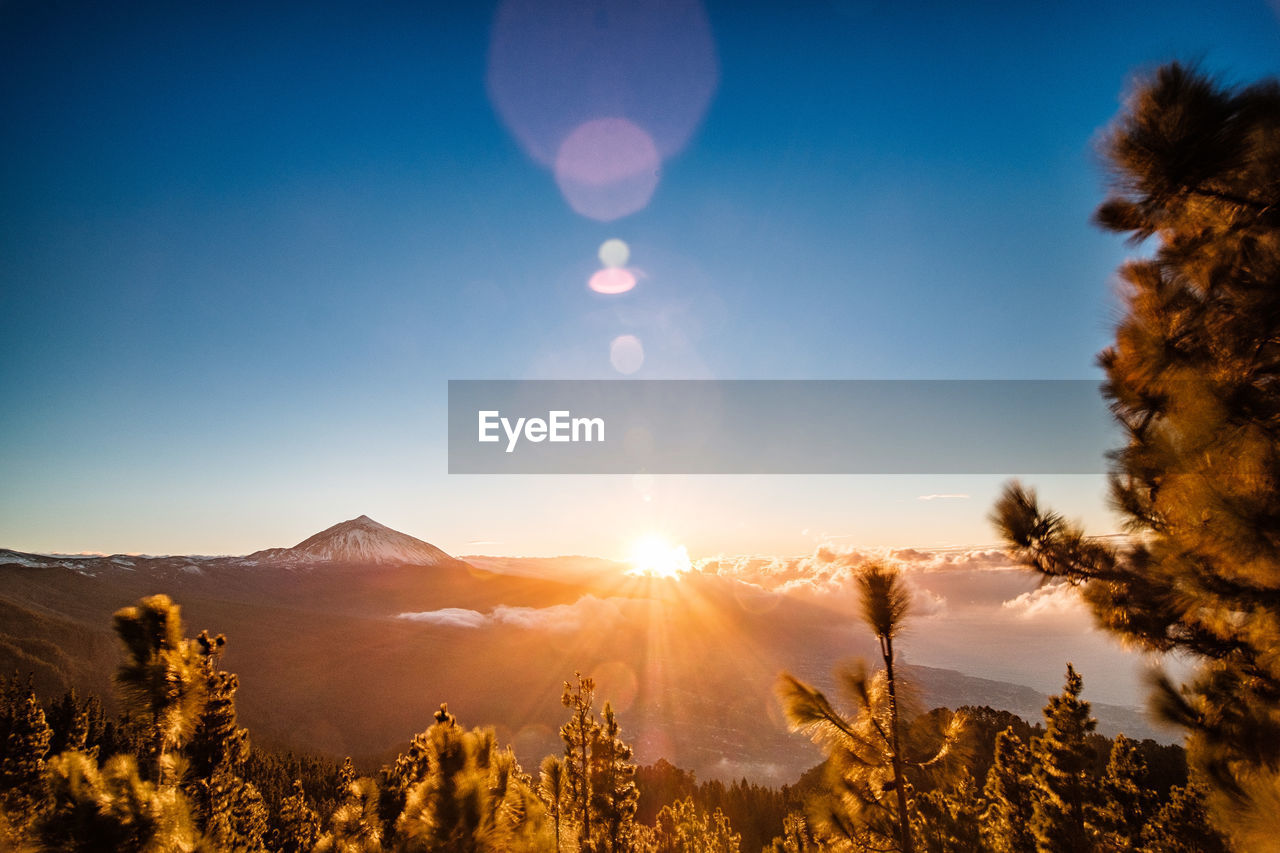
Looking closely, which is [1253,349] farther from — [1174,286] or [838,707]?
[838,707]

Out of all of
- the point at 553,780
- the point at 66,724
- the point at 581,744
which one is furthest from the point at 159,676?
the point at 66,724

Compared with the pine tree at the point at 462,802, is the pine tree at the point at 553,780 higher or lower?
lower

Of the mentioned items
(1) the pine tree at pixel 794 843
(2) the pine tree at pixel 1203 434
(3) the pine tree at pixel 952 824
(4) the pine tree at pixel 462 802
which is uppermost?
(2) the pine tree at pixel 1203 434

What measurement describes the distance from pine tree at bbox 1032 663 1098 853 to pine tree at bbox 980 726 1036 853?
3.95ft

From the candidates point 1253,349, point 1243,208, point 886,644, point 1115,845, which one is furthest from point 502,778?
point 1115,845

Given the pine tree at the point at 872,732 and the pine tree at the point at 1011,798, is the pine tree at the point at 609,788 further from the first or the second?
the pine tree at the point at 1011,798

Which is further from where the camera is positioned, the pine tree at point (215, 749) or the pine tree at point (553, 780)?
the pine tree at point (553, 780)

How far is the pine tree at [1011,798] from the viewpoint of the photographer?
20219 millimetres

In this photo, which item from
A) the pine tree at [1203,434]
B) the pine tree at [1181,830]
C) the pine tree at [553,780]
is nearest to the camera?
the pine tree at [1203,434]

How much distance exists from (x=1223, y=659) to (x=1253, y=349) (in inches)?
114

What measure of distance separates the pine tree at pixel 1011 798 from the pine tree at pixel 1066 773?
1.20 meters

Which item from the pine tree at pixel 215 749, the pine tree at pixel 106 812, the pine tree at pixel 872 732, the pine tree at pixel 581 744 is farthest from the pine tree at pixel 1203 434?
the pine tree at pixel 581 744

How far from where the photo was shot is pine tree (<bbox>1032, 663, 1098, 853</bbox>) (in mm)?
17750

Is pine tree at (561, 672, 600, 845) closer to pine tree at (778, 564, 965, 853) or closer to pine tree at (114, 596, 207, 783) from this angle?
pine tree at (778, 564, 965, 853)
